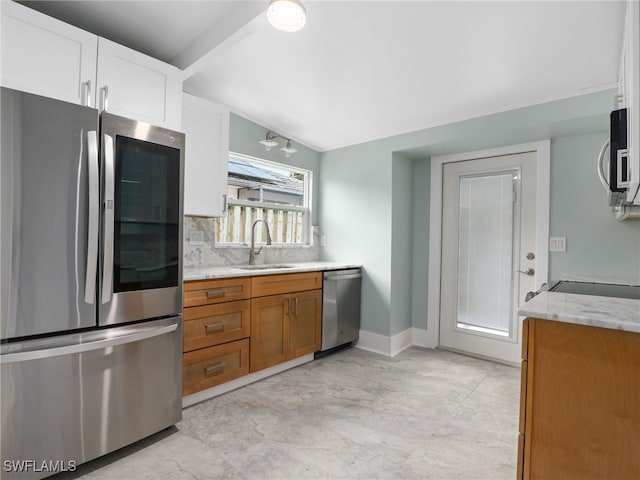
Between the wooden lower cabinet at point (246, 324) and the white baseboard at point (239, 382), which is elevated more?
the wooden lower cabinet at point (246, 324)

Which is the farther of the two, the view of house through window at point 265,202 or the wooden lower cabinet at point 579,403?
the view of house through window at point 265,202

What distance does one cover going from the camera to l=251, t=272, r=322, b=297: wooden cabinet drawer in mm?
2641

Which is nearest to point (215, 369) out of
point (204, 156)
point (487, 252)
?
point (204, 156)

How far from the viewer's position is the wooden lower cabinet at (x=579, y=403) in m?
1.14

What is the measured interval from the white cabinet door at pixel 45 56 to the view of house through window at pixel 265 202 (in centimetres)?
148

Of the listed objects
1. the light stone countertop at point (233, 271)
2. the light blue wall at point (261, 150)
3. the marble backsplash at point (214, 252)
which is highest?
the light blue wall at point (261, 150)

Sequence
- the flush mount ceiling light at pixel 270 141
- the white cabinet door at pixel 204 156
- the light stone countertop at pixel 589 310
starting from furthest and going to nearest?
the flush mount ceiling light at pixel 270 141 → the white cabinet door at pixel 204 156 → the light stone countertop at pixel 589 310

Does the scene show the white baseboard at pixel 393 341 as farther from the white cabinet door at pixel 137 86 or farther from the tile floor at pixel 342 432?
the white cabinet door at pixel 137 86

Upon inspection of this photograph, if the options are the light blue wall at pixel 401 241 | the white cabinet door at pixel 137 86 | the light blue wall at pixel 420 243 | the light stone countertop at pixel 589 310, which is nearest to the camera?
the light stone countertop at pixel 589 310

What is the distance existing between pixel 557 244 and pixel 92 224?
11.0 feet

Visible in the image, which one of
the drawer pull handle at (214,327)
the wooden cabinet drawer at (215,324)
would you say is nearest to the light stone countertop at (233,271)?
the wooden cabinet drawer at (215,324)

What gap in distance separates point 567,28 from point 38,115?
2759 millimetres

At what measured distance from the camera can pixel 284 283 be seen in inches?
112

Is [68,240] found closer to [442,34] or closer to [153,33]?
[153,33]
